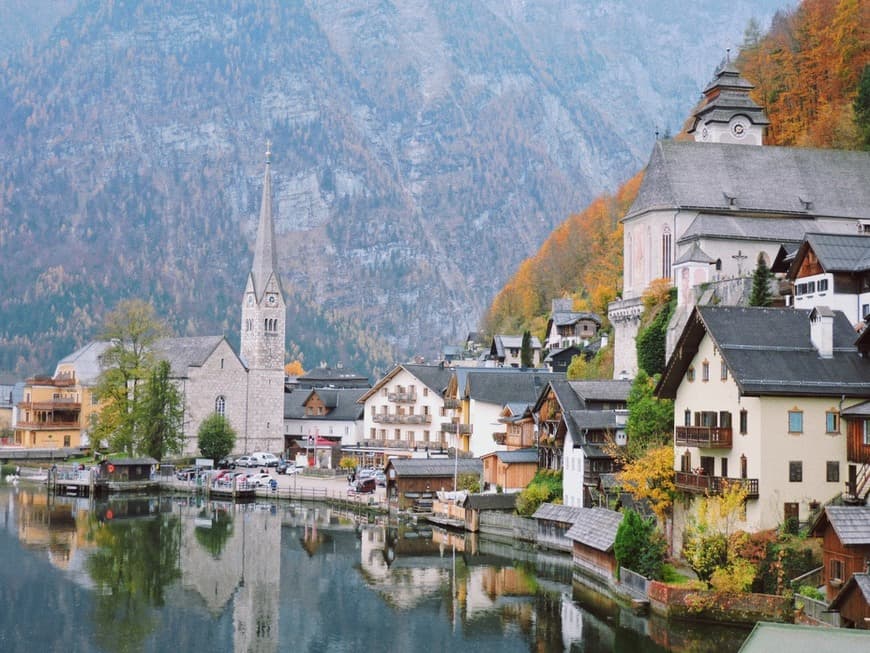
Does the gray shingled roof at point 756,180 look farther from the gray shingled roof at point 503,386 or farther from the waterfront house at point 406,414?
the waterfront house at point 406,414

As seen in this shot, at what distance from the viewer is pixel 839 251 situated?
48.2 metres

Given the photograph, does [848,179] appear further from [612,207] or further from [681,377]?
[612,207]

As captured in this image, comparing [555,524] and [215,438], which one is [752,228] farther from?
[215,438]

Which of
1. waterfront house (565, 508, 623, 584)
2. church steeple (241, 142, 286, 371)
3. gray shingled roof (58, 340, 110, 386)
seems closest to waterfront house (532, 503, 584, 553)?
waterfront house (565, 508, 623, 584)

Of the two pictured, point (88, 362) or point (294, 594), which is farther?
point (88, 362)

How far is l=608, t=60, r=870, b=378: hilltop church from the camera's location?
67.2 m

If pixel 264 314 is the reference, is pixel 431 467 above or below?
below

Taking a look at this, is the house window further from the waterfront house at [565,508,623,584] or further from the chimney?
the waterfront house at [565,508,623,584]

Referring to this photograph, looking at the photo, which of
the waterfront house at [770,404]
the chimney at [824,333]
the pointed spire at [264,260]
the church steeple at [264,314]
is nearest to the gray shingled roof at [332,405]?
the church steeple at [264,314]

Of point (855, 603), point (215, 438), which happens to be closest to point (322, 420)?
point (215, 438)

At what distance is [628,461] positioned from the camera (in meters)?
54.1

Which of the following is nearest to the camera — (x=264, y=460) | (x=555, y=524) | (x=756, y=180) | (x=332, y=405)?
(x=555, y=524)

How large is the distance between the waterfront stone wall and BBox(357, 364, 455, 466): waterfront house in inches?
2089

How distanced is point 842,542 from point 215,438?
3123 inches
